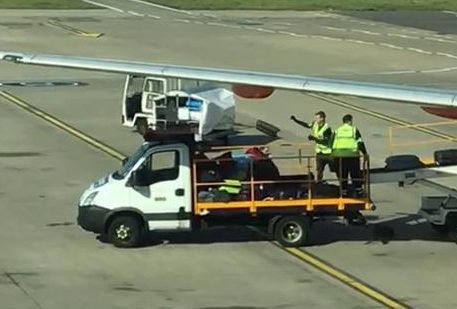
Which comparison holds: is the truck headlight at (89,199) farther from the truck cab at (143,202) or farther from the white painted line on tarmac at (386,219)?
the white painted line on tarmac at (386,219)

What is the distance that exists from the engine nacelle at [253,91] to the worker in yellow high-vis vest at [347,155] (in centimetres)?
195

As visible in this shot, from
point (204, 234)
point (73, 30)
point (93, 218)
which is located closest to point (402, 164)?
point (204, 234)

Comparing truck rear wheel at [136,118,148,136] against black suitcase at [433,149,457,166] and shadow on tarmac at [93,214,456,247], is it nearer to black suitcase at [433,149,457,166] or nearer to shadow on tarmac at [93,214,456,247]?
shadow on tarmac at [93,214,456,247]

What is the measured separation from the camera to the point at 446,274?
2538cm

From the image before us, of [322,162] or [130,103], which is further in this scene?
[130,103]

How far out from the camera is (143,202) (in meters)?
27.6

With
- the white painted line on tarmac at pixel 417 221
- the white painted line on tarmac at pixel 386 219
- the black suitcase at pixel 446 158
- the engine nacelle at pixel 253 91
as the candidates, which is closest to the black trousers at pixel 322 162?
the engine nacelle at pixel 253 91

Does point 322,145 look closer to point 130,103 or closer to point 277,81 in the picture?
point 277,81

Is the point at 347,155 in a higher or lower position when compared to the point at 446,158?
higher

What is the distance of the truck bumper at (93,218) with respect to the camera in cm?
2756

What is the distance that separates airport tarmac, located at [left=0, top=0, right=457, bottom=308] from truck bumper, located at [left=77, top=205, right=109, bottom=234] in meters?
0.45

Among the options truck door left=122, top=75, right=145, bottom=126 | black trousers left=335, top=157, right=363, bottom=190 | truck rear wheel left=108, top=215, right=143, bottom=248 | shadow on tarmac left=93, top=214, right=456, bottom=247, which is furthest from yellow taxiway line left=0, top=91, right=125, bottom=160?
black trousers left=335, top=157, right=363, bottom=190

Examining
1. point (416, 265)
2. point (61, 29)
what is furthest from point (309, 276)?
point (61, 29)

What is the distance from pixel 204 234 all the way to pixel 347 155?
3.71 metres
